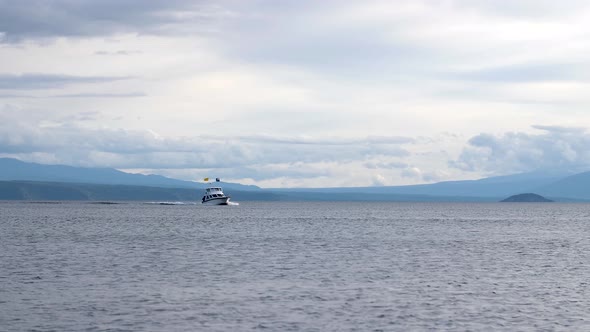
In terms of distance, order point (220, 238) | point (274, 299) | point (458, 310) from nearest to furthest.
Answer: point (458, 310) < point (274, 299) < point (220, 238)

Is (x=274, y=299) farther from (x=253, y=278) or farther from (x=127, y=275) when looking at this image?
(x=127, y=275)

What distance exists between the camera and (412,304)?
48.8 m

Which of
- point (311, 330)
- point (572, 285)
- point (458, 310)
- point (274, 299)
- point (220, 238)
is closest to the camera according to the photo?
point (311, 330)

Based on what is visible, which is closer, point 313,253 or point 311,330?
point 311,330

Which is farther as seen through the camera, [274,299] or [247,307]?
[274,299]

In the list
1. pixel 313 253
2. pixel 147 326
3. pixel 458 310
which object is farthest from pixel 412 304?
pixel 313 253

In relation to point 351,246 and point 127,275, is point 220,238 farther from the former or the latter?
point 127,275

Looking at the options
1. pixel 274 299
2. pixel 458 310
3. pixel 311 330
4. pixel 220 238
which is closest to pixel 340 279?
pixel 274 299

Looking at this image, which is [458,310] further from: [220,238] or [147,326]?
[220,238]

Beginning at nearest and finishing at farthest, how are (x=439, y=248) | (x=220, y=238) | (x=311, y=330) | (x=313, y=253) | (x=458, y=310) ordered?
(x=311, y=330)
(x=458, y=310)
(x=313, y=253)
(x=439, y=248)
(x=220, y=238)

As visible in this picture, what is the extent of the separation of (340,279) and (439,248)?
124 feet

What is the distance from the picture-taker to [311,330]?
133 ft

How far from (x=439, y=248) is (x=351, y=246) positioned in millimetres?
10609

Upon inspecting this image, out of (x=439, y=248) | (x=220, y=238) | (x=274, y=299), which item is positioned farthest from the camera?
(x=220, y=238)
